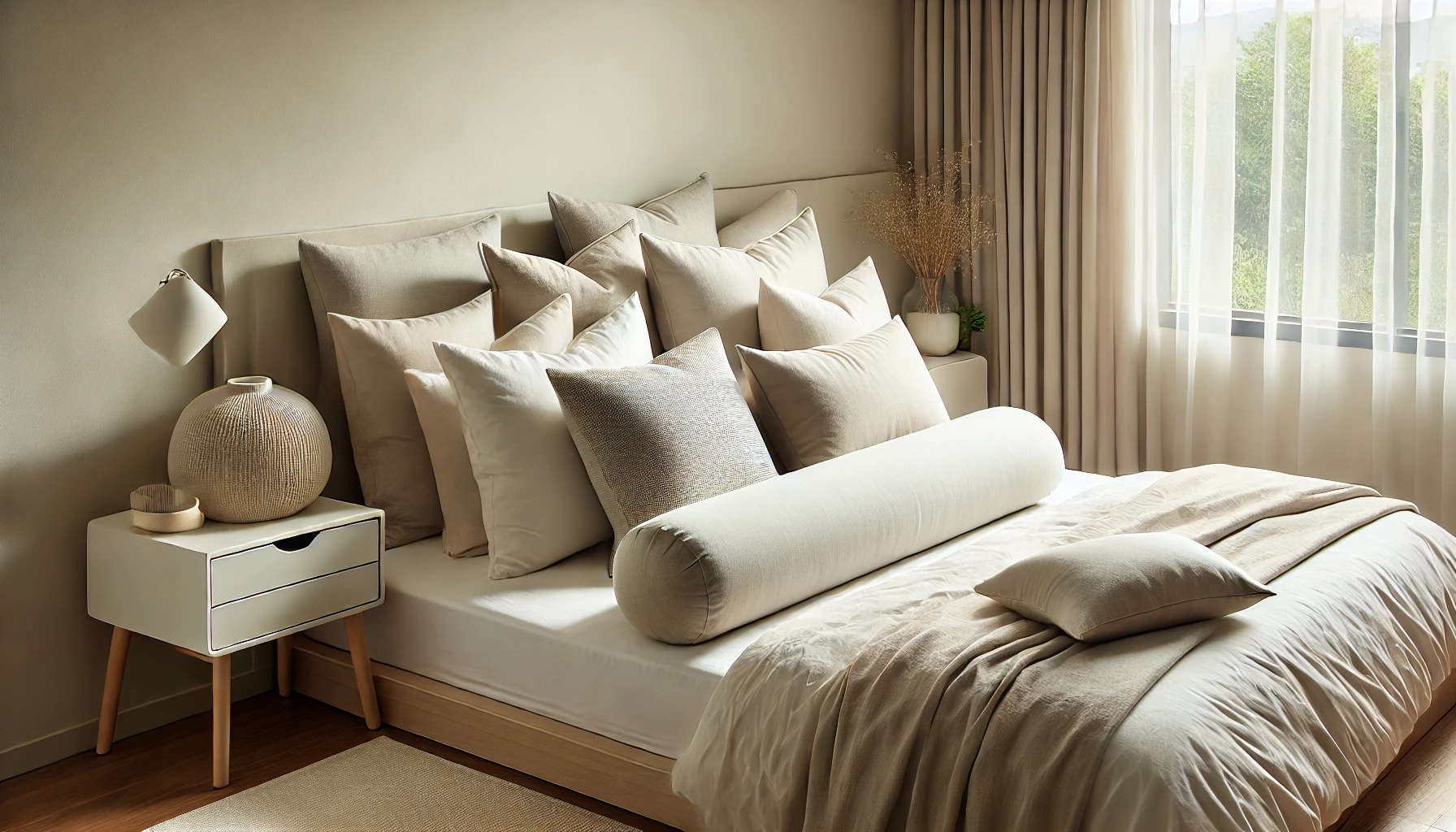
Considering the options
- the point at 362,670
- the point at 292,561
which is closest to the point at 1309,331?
the point at 362,670

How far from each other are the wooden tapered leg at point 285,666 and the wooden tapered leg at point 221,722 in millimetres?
427

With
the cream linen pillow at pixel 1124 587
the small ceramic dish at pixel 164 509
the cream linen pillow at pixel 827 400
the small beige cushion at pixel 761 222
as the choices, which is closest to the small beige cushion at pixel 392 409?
the small ceramic dish at pixel 164 509

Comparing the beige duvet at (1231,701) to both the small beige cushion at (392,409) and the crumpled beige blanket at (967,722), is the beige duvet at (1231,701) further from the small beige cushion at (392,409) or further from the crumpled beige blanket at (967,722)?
the small beige cushion at (392,409)

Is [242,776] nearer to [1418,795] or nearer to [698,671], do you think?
[698,671]

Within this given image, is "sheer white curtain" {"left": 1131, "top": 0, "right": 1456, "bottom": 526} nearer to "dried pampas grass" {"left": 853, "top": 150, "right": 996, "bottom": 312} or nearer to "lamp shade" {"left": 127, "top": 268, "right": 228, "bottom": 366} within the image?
"dried pampas grass" {"left": 853, "top": 150, "right": 996, "bottom": 312}

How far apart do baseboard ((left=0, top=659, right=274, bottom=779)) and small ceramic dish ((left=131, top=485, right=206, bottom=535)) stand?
1.77 ft

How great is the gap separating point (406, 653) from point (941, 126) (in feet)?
10.2

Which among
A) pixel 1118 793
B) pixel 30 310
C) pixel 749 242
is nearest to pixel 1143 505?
pixel 1118 793

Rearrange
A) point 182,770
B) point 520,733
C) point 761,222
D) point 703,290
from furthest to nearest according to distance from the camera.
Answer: point 761,222, point 703,290, point 182,770, point 520,733

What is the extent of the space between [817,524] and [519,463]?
0.70 metres

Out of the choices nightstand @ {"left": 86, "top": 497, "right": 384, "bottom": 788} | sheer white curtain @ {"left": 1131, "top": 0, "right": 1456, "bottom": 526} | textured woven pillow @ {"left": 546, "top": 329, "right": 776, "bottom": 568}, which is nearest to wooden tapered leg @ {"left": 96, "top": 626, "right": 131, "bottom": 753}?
nightstand @ {"left": 86, "top": 497, "right": 384, "bottom": 788}

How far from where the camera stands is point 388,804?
97.7 inches

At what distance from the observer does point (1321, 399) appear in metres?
4.12

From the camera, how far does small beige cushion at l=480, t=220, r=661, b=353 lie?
3.23m
